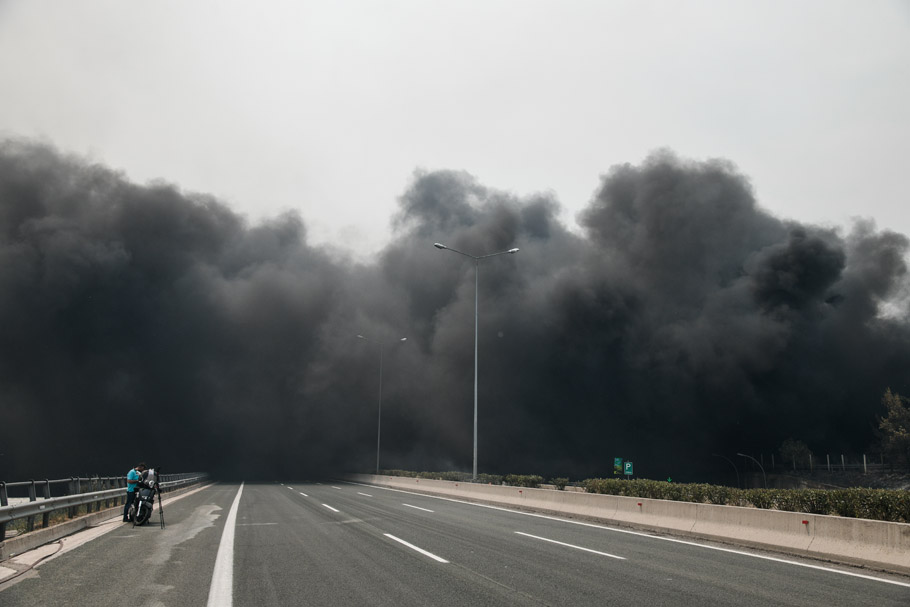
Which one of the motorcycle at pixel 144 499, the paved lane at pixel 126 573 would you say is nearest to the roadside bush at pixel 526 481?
the motorcycle at pixel 144 499

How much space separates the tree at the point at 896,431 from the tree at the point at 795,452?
13.0 metres

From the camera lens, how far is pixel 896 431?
84.1 m

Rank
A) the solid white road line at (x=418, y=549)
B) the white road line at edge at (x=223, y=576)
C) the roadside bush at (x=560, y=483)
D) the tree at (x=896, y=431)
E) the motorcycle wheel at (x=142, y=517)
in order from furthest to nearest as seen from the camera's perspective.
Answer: the tree at (x=896, y=431), the roadside bush at (x=560, y=483), the motorcycle wheel at (x=142, y=517), the solid white road line at (x=418, y=549), the white road line at edge at (x=223, y=576)

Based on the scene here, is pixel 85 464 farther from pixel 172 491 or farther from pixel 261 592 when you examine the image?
pixel 261 592

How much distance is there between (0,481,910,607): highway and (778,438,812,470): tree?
3970 inches

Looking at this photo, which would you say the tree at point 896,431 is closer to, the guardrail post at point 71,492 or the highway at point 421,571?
the highway at point 421,571

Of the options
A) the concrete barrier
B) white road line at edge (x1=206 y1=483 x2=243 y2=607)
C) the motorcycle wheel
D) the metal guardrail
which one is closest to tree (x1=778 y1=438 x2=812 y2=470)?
the concrete barrier

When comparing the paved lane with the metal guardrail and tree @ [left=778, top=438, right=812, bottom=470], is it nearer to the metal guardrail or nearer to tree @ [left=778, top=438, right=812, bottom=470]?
the metal guardrail

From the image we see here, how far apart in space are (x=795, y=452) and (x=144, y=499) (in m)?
106

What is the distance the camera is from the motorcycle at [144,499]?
16.2 meters

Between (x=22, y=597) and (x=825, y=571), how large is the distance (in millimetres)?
10693

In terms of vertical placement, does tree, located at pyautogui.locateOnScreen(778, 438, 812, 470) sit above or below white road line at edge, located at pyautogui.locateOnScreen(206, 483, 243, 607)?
below

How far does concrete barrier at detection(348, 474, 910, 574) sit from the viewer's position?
1009cm

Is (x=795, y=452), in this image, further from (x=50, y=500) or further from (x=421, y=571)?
(x=50, y=500)
